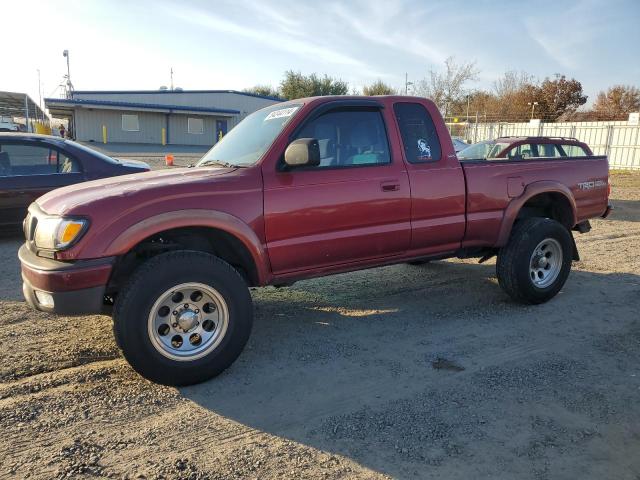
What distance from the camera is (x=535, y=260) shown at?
520cm

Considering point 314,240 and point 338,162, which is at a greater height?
point 338,162

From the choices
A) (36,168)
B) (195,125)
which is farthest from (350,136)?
(195,125)

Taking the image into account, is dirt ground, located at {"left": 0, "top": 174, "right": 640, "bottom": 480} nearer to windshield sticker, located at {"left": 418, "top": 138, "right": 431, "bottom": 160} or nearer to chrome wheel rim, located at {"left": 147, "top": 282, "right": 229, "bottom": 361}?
chrome wheel rim, located at {"left": 147, "top": 282, "right": 229, "bottom": 361}

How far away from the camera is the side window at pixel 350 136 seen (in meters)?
4.10

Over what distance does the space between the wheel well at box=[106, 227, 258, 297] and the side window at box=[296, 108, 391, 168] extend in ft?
3.09

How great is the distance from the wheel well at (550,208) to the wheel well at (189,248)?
3.15 meters

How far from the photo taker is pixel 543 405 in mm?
3223

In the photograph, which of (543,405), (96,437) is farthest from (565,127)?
(96,437)

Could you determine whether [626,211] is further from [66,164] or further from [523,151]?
[66,164]

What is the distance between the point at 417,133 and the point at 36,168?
18.9ft

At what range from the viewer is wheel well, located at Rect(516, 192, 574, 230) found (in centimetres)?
543

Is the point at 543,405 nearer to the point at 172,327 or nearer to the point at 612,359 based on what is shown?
the point at 612,359

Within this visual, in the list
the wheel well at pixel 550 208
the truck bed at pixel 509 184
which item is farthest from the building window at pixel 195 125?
the truck bed at pixel 509 184

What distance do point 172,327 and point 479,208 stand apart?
299 centimetres
